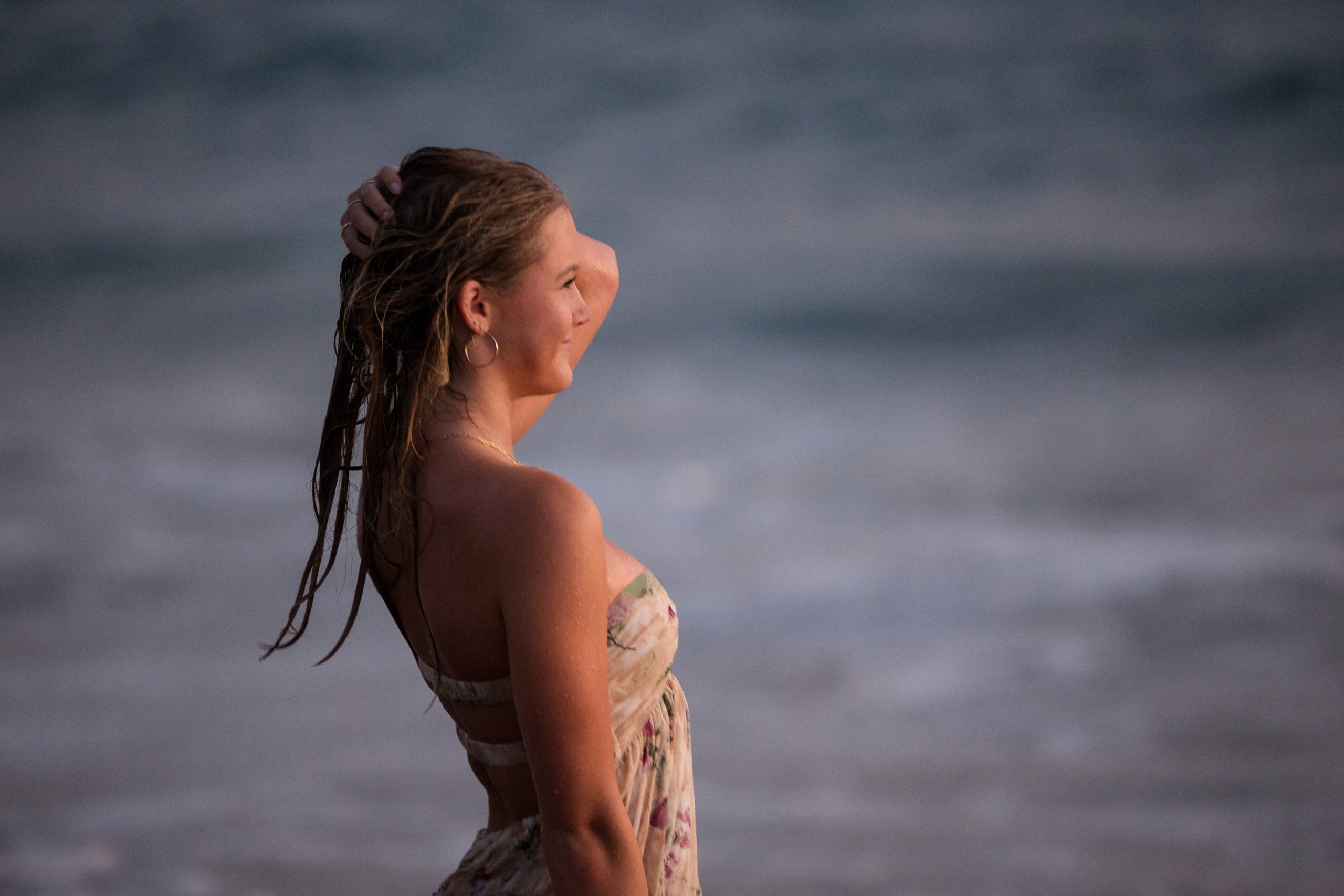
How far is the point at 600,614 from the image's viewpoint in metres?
2.20

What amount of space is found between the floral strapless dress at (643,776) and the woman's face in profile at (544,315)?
468 mm

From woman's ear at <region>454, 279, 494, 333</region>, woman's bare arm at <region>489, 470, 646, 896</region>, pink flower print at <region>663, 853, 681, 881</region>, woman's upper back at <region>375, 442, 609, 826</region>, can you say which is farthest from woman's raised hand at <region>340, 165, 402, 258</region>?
pink flower print at <region>663, 853, 681, 881</region>

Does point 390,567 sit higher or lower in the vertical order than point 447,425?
lower

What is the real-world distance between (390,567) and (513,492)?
45 cm

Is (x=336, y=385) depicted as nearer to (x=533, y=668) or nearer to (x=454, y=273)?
(x=454, y=273)

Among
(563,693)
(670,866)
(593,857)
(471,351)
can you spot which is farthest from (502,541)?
(670,866)

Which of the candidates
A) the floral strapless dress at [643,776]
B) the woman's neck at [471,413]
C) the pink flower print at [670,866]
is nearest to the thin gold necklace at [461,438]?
the woman's neck at [471,413]

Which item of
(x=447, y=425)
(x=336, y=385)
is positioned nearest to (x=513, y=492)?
(x=447, y=425)

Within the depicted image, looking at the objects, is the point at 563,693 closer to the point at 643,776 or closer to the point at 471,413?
the point at 643,776

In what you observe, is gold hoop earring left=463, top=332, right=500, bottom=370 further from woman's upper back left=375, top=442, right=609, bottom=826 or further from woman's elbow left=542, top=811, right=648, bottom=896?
woman's elbow left=542, top=811, right=648, bottom=896

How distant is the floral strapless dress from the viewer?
246 cm

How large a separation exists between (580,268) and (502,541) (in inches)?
27.5

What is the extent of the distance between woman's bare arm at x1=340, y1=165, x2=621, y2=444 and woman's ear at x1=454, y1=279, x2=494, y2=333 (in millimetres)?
219

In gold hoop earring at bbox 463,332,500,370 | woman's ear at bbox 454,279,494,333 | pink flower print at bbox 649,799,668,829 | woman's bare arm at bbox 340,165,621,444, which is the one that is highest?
woman's bare arm at bbox 340,165,621,444
